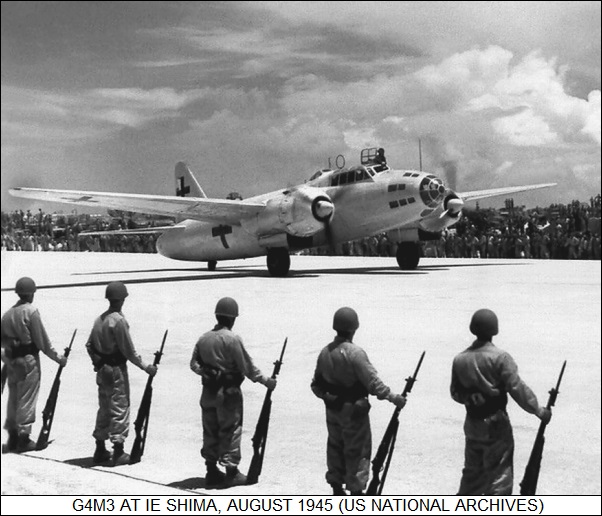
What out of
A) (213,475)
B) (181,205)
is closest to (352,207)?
(181,205)

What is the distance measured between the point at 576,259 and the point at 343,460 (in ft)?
98.8

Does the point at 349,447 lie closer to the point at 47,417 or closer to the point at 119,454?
the point at 119,454

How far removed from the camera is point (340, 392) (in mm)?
6246

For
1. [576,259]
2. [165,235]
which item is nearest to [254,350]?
[165,235]

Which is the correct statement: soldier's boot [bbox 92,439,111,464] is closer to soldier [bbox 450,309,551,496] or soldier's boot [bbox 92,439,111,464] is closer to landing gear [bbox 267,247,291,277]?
soldier [bbox 450,309,551,496]

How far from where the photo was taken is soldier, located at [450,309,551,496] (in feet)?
19.0

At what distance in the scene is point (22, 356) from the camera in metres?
7.94

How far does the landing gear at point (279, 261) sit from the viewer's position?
2555cm

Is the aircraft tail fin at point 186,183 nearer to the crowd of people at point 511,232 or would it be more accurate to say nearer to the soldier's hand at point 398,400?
the crowd of people at point 511,232

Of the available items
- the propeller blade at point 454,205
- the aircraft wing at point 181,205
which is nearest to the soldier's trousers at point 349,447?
the aircraft wing at point 181,205

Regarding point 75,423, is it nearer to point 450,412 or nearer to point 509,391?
point 450,412

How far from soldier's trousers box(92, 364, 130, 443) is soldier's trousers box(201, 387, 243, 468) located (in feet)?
3.63

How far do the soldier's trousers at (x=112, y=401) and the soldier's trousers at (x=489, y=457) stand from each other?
3492mm

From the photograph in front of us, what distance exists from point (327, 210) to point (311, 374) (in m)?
15.4
